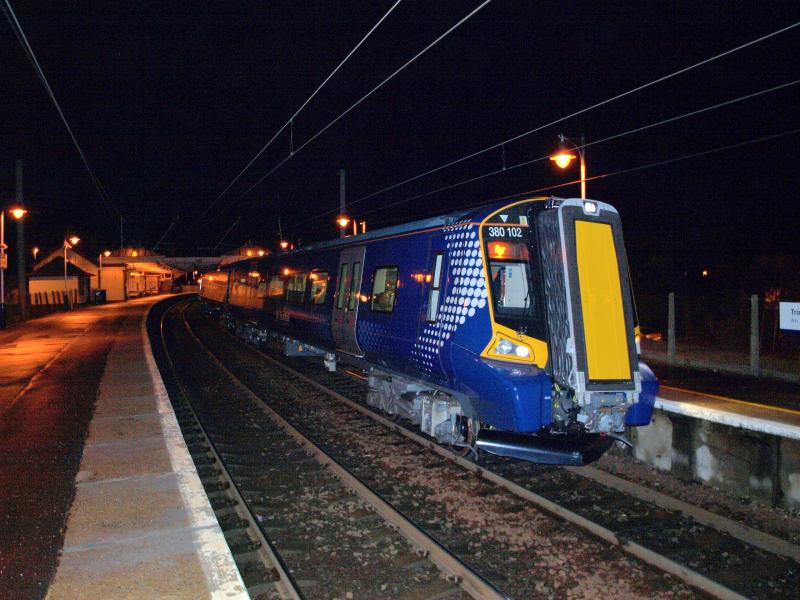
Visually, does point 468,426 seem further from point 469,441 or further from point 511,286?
point 511,286

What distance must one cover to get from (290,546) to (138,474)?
103 inches

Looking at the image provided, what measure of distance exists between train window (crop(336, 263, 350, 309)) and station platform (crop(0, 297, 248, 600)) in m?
3.78

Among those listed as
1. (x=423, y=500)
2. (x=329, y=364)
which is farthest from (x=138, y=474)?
(x=329, y=364)

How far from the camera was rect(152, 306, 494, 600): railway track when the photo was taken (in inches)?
197

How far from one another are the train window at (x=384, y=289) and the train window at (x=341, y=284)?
5.82 feet

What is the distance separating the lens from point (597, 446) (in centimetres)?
692

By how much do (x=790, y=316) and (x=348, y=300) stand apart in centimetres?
735

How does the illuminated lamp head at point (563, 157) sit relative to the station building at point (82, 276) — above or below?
above

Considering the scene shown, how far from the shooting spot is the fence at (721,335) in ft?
50.2

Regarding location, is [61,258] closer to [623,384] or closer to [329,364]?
[329,364]

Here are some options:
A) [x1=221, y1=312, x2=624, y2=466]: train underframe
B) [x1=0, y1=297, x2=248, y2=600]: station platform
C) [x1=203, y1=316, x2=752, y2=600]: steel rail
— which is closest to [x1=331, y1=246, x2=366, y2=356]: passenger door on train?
[x1=221, y1=312, x2=624, y2=466]: train underframe

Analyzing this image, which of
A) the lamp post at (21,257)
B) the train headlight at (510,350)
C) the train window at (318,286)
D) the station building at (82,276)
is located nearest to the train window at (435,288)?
A: the train headlight at (510,350)

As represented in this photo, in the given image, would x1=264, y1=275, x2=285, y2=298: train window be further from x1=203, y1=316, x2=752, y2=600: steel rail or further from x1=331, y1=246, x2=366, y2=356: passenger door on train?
x1=203, y1=316, x2=752, y2=600: steel rail

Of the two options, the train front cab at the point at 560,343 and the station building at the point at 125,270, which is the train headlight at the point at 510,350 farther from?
the station building at the point at 125,270
